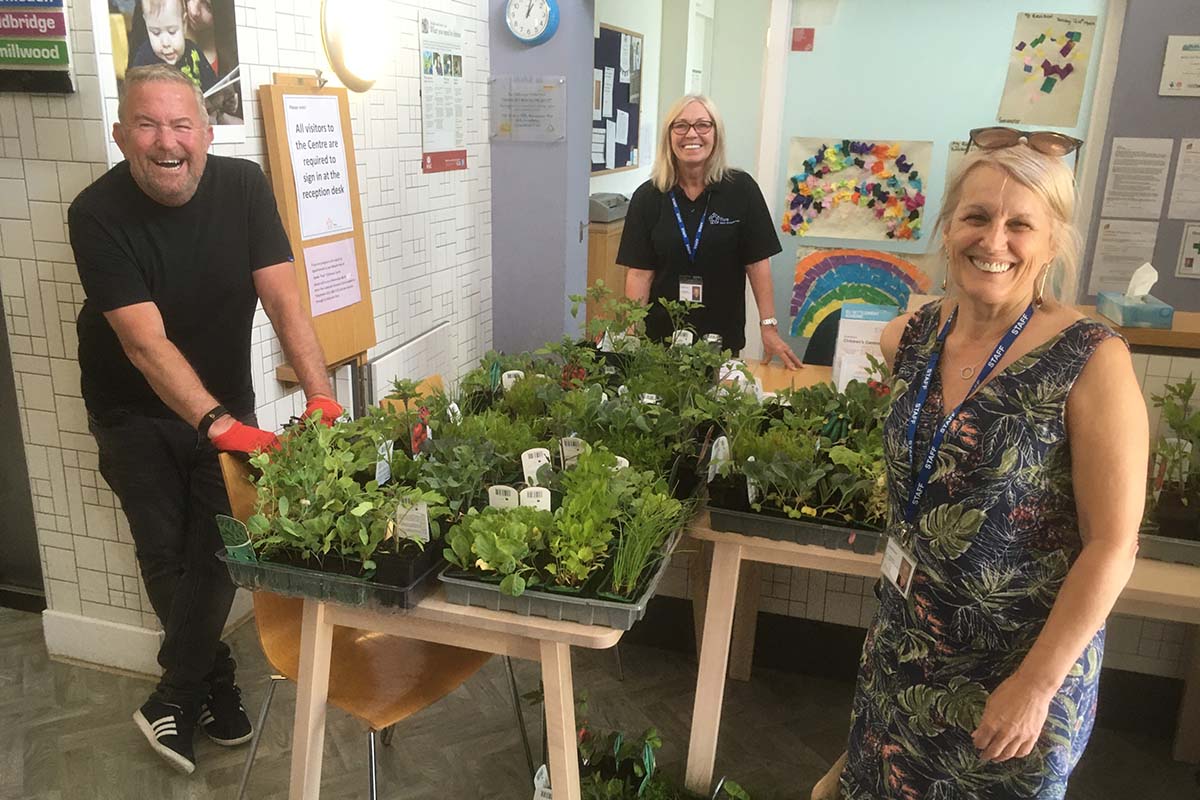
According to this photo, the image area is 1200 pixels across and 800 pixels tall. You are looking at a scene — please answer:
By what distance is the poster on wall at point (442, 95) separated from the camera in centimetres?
399

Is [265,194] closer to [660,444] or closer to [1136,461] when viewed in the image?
[660,444]

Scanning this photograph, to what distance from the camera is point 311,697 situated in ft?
5.62

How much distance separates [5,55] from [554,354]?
159 cm

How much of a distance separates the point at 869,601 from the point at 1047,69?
297cm

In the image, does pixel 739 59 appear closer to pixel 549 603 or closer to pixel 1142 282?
pixel 1142 282

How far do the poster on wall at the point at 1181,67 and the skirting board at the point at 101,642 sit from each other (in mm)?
4228

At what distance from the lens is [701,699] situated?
200 cm

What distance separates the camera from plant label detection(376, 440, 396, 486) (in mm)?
1706

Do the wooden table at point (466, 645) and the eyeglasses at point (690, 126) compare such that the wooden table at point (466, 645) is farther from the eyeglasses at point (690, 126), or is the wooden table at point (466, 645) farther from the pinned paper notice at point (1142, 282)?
the eyeglasses at point (690, 126)

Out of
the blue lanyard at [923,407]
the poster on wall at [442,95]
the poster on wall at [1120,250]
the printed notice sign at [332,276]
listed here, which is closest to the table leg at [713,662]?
the blue lanyard at [923,407]

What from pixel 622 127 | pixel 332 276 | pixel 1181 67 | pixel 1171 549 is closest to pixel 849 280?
pixel 1181 67

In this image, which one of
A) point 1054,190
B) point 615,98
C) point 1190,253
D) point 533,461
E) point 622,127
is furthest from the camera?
point 622,127

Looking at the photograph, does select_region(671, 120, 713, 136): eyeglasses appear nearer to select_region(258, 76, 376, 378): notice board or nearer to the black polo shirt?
the black polo shirt

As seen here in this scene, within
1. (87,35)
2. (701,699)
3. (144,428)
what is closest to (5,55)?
(87,35)
